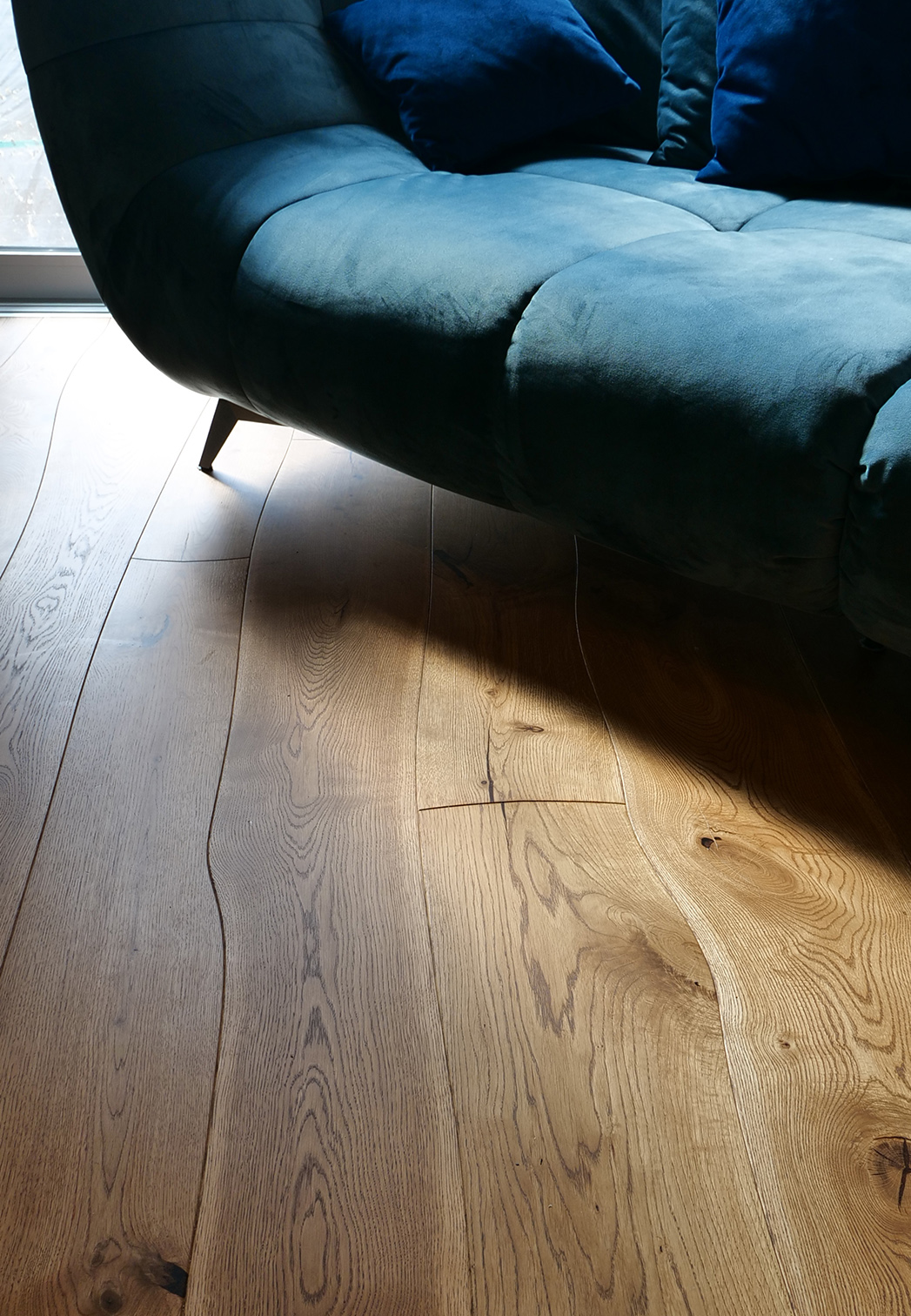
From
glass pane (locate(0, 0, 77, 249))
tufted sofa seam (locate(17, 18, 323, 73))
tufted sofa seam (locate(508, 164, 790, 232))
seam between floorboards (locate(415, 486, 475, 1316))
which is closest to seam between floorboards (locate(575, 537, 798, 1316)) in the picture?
seam between floorboards (locate(415, 486, 475, 1316))

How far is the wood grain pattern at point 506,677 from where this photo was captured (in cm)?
97

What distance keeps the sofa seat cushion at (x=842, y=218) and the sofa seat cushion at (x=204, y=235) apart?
0.52 metres

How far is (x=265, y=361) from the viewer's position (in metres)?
1.19

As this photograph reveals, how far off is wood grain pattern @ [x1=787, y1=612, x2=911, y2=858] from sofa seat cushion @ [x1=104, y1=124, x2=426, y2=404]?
2.65 ft

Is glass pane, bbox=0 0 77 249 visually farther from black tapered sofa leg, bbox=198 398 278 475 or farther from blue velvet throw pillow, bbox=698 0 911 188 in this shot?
blue velvet throw pillow, bbox=698 0 911 188

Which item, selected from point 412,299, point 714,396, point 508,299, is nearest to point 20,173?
point 412,299

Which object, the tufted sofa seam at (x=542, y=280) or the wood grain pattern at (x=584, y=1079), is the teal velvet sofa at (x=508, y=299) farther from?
the wood grain pattern at (x=584, y=1079)

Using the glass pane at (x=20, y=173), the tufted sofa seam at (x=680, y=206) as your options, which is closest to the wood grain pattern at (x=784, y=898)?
the tufted sofa seam at (x=680, y=206)

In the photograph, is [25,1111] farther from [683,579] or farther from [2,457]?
[2,457]

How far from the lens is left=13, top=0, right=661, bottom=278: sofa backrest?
4.17ft

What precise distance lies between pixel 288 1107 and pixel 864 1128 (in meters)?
0.40

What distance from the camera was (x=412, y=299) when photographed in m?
1.04

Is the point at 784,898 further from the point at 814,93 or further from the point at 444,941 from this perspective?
the point at 814,93

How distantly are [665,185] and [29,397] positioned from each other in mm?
1241
